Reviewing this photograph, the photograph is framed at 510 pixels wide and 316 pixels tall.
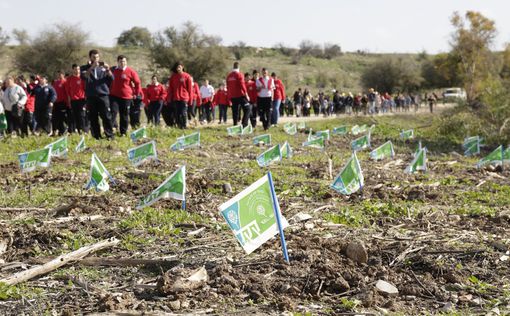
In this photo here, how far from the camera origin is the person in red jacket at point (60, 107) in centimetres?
1683

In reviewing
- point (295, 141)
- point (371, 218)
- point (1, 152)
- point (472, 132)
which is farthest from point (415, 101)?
point (371, 218)

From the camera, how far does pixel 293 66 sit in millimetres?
83938

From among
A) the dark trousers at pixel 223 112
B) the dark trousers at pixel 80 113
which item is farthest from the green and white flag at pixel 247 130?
the dark trousers at pixel 223 112

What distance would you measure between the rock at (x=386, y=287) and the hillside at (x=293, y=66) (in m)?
48.7

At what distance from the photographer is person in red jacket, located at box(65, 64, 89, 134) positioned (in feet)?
51.1

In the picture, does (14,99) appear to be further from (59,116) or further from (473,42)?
(473,42)

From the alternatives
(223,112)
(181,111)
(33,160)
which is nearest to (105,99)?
(181,111)

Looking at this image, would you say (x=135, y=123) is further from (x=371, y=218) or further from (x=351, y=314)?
(x=351, y=314)

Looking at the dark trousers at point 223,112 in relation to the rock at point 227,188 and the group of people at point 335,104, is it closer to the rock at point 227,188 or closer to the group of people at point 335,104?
the group of people at point 335,104

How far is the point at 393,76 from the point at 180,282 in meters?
71.5

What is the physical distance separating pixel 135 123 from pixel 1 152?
22.5 feet

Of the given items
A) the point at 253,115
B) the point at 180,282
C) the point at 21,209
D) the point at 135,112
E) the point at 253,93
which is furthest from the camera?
the point at 253,115

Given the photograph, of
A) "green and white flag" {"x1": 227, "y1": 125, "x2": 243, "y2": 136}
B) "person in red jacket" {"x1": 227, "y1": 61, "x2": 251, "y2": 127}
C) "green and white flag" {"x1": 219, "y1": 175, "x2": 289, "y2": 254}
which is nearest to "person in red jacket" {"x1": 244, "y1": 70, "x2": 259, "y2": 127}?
"person in red jacket" {"x1": 227, "y1": 61, "x2": 251, "y2": 127}

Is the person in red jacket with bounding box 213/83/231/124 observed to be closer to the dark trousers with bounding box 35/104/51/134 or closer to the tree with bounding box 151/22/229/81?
the dark trousers with bounding box 35/104/51/134
